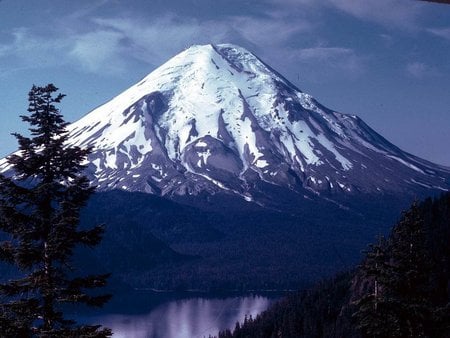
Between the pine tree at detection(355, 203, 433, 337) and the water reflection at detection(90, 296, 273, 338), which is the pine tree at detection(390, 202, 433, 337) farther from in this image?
the water reflection at detection(90, 296, 273, 338)

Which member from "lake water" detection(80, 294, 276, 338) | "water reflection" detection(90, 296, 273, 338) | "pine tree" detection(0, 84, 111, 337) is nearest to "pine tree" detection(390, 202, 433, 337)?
"pine tree" detection(0, 84, 111, 337)

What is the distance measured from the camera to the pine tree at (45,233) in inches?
457

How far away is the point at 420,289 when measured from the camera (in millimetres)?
16625

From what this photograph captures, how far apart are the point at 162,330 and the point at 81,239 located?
153065mm

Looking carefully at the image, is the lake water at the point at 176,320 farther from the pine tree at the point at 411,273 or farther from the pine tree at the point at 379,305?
the pine tree at the point at 411,273

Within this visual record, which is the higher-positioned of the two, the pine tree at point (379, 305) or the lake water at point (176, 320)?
the pine tree at point (379, 305)

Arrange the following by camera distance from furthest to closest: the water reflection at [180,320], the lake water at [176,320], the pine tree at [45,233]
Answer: the lake water at [176,320] < the water reflection at [180,320] < the pine tree at [45,233]

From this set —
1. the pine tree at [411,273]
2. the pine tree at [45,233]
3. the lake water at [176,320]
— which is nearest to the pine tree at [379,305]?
the pine tree at [411,273]

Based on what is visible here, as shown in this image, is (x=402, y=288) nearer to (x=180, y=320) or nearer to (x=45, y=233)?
(x=45, y=233)

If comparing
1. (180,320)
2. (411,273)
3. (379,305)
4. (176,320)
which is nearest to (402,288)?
(411,273)

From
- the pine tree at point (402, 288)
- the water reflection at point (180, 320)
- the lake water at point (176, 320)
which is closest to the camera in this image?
the pine tree at point (402, 288)

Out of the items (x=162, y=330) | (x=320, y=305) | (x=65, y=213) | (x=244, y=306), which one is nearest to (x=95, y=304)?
(x=65, y=213)

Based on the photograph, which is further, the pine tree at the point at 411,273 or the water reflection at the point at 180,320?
the water reflection at the point at 180,320

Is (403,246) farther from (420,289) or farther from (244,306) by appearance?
(244,306)
